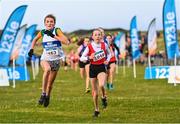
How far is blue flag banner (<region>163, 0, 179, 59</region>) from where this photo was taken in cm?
2998

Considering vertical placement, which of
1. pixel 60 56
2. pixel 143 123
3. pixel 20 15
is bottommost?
pixel 143 123

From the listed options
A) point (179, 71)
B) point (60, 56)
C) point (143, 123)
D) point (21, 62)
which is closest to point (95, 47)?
point (60, 56)

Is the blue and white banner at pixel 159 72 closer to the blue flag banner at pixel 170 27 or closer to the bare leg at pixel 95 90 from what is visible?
the blue flag banner at pixel 170 27

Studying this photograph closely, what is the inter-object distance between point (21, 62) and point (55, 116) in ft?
94.2

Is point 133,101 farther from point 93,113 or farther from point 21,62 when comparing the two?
point 21,62

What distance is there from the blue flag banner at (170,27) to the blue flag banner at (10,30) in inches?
267

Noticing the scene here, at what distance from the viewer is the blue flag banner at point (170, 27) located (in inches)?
1180

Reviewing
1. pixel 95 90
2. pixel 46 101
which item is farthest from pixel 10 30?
pixel 95 90

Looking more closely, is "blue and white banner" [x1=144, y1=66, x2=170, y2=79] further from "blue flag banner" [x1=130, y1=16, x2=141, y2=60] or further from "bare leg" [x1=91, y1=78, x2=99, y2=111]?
"bare leg" [x1=91, y1=78, x2=99, y2=111]

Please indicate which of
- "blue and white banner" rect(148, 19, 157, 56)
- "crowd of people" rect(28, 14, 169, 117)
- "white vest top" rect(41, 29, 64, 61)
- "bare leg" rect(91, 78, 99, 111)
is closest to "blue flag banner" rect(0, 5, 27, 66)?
"blue and white banner" rect(148, 19, 157, 56)

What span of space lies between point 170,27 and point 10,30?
770cm

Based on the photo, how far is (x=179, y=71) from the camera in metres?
29.1

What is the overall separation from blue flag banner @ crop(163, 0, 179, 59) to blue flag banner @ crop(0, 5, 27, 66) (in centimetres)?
679

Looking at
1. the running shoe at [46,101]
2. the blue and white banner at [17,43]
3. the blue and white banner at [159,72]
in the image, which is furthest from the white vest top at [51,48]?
the blue and white banner at [159,72]
